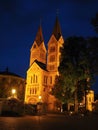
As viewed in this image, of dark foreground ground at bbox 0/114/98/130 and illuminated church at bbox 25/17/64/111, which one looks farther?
illuminated church at bbox 25/17/64/111

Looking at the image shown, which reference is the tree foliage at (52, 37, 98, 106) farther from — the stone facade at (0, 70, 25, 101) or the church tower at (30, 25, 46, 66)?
the church tower at (30, 25, 46, 66)

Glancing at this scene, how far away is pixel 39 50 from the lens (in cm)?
11162

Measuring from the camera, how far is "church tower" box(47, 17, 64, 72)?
10379cm

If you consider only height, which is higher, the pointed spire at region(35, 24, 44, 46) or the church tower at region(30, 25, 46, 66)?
the pointed spire at region(35, 24, 44, 46)

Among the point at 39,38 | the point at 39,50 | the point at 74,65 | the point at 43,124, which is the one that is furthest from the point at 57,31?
the point at 43,124

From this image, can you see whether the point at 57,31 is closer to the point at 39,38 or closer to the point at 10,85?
the point at 39,38

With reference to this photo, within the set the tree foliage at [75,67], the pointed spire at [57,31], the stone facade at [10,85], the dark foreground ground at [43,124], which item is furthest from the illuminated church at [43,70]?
the dark foreground ground at [43,124]

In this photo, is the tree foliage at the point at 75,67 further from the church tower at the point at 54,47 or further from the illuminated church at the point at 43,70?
the church tower at the point at 54,47

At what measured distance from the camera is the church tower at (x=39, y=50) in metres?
112

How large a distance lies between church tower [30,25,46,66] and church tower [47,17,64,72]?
207 inches

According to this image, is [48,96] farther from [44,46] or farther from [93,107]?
[44,46]

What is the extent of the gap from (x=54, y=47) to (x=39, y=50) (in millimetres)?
8365

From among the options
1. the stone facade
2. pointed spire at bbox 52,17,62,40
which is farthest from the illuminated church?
the stone facade

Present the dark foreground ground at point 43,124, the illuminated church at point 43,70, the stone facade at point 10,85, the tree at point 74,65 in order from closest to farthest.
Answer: the dark foreground ground at point 43,124 < the tree at point 74,65 < the stone facade at point 10,85 < the illuminated church at point 43,70
